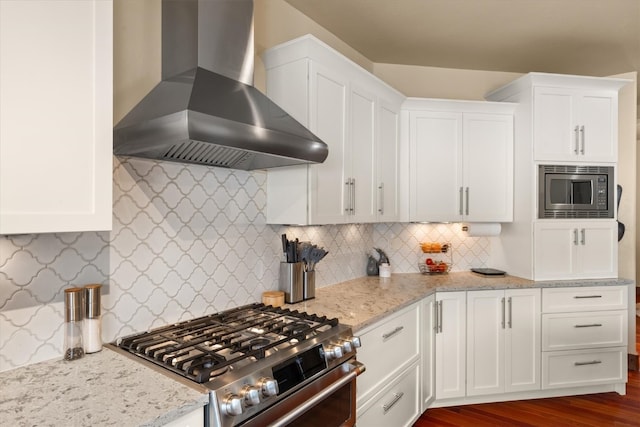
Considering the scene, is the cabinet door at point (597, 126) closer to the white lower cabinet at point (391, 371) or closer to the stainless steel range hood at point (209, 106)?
the white lower cabinet at point (391, 371)

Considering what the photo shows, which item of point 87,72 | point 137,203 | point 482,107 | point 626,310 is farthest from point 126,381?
point 626,310

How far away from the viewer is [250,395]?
1148 mm

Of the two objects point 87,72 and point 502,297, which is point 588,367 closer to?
point 502,297

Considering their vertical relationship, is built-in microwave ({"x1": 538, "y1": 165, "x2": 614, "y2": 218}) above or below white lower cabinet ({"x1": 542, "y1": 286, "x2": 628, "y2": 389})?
above

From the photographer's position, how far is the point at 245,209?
2104 mm

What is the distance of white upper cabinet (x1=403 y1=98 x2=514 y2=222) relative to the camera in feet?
10.00

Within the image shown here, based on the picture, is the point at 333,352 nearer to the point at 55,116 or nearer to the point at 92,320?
the point at 92,320

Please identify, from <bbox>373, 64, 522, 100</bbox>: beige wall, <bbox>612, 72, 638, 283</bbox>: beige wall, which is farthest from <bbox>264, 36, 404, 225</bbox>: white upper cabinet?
<bbox>612, 72, 638, 283</bbox>: beige wall

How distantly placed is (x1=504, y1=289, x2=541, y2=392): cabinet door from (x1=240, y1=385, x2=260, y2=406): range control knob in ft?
7.47

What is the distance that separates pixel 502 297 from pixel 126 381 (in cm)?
257

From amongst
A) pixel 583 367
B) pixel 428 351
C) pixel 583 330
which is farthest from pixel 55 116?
pixel 583 367

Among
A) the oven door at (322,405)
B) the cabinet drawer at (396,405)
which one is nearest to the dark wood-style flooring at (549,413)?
the cabinet drawer at (396,405)

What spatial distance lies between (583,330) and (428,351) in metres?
1.31

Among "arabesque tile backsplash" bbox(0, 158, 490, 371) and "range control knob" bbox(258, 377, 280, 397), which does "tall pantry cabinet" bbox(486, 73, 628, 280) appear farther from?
"range control knob" bbox(258, 377, 280, 397)
